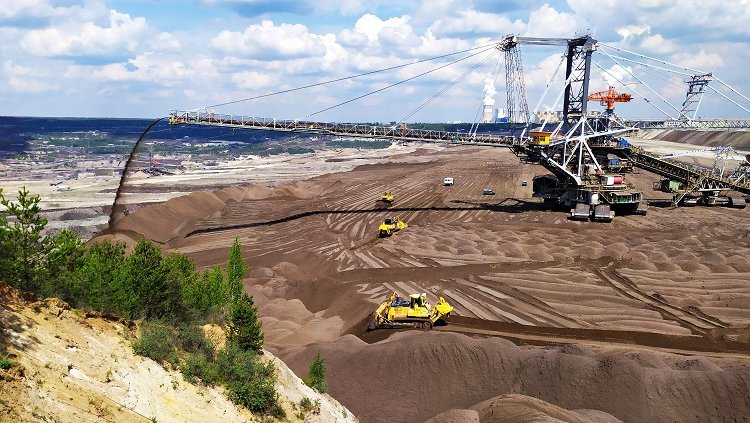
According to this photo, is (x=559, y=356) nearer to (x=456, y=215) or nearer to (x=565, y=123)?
(x=456, y=215)

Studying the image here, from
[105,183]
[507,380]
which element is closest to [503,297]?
[507,380]

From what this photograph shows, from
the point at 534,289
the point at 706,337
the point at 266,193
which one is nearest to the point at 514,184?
the point at 266,193

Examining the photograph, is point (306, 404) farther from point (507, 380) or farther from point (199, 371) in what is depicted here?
point (507, 380)

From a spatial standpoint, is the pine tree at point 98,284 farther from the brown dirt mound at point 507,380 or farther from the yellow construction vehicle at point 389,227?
the yellow construction vehicle at point 389,227

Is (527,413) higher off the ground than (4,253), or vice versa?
(4,253)

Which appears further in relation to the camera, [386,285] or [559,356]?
[386,285]
